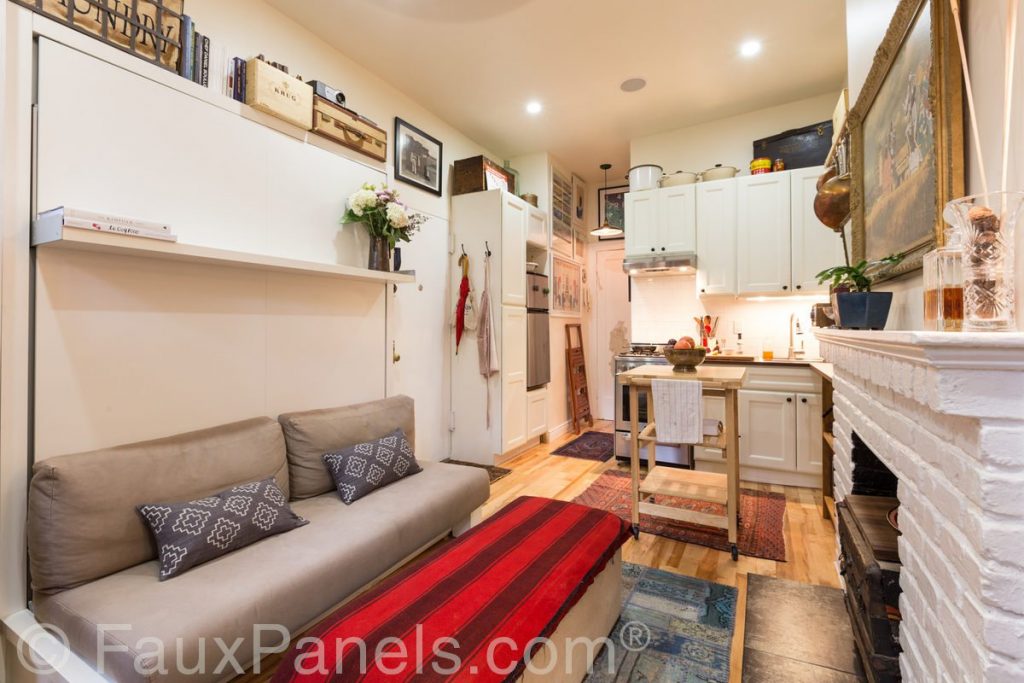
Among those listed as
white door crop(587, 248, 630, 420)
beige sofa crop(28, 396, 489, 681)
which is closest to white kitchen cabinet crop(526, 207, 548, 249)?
white door crop(587, 248, 630, 420)

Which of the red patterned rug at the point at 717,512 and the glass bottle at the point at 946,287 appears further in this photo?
the red patterned rug at the point at 717,512

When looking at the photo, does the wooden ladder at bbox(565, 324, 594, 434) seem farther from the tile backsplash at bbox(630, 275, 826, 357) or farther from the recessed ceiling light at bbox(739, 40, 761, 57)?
the recessed ceiling light at bbox(739, 40, 761, 57)

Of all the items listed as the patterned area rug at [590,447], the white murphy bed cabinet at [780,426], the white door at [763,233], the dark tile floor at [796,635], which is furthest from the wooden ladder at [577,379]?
the dark tile floor at [796,635]

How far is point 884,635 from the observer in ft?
4.05

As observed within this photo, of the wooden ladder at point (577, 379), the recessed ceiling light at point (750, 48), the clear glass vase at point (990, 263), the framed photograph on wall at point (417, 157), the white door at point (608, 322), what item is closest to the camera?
the clear glass vase at point (990, 263)

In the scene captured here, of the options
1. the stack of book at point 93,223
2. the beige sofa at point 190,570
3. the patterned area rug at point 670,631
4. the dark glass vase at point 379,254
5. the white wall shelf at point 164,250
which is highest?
the dark glass vase at point 379,254

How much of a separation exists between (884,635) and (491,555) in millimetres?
1155

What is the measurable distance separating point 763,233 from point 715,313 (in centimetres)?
83

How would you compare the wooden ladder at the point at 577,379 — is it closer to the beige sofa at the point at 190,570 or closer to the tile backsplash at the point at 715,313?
the tile backsplash at the point at 715,313

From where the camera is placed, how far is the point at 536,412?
457 centimetres

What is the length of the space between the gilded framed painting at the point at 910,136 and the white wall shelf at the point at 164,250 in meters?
2.49

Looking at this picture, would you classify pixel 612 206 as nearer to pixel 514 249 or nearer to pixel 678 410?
pixel 514 249

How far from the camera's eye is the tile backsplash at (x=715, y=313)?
13.0 feet

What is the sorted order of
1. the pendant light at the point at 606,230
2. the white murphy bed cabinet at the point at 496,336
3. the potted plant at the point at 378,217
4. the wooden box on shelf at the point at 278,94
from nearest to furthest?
the wooden box on shelf at the point at 278,94, the potted plant at the point at 378,217, the white murphy bed cabinet at the point at 496,336, the pendant light at the point at 606,230
